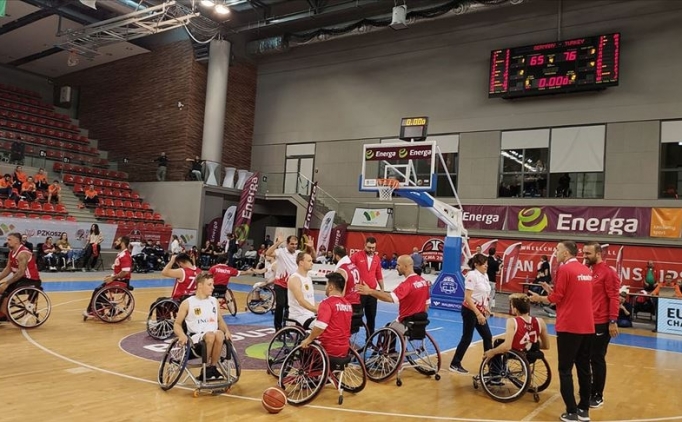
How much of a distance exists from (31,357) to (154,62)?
20.2 metres

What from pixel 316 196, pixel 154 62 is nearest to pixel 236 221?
pixel 316 196

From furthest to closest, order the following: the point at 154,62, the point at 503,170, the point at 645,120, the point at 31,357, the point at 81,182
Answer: the point at 154,62
the point at 81,182
the point at 503,170
the point at 645,120
the point at 31,357

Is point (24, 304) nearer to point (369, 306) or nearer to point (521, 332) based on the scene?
point (369, 306)

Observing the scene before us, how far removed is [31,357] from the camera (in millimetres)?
6395

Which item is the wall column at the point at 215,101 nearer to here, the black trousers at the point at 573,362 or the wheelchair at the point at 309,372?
the wheelchair at the point at 309,372

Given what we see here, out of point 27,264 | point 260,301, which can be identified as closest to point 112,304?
point 27,264

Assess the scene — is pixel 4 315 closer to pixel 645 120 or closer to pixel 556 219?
pixel 556 219

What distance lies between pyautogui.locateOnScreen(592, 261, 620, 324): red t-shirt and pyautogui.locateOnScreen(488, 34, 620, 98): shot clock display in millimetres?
12969

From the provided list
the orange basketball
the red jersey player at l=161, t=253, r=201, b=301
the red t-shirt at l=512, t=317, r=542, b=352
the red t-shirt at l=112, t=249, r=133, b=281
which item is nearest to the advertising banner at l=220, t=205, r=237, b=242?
the red t-shirt at l=112, t=249, r=133, b=281

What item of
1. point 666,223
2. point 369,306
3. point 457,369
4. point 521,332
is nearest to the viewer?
point 521,332

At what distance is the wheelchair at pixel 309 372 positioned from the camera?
16.9 ft

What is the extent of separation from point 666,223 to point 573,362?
1316cm

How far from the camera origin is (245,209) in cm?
2181

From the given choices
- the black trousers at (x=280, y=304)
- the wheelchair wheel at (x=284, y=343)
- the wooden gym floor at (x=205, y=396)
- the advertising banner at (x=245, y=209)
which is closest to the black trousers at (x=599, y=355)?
the wooden gym floor at (x=205, y=396)
